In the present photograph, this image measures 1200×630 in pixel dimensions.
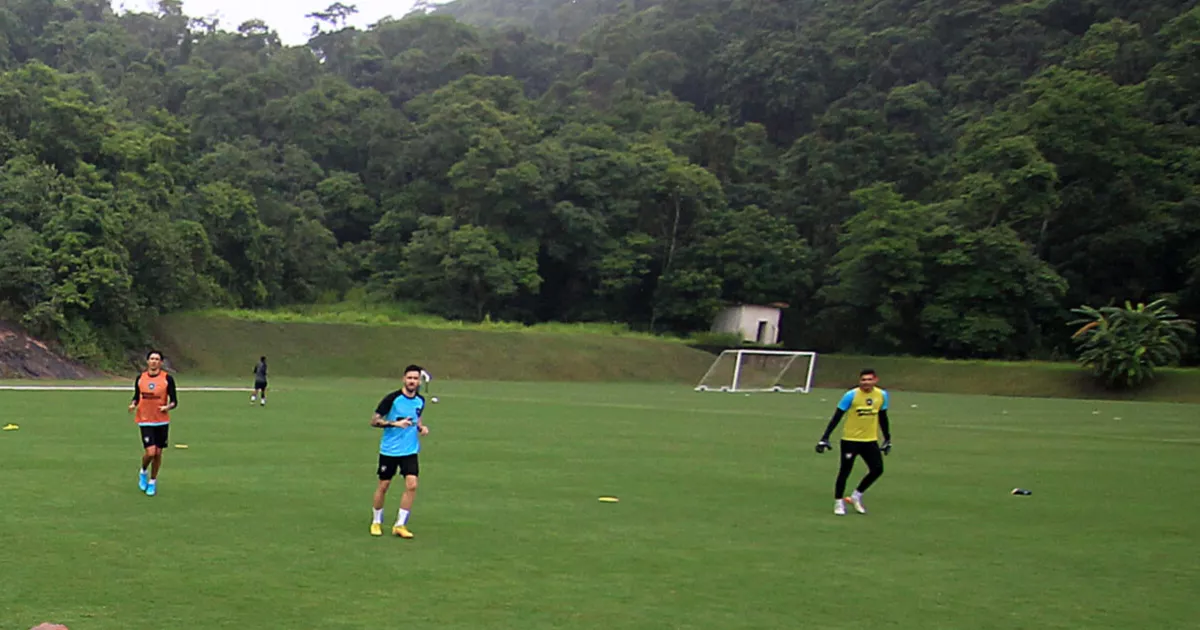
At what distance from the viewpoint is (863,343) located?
217 ft

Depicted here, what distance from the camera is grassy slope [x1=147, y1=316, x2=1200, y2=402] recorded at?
51031 mm

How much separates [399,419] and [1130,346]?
46.0 m

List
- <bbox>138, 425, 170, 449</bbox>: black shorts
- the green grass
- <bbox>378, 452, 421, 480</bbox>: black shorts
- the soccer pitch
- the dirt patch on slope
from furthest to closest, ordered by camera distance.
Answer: the green grass
the dirt patch on slope
<bbox>138, 425, 170, 449</bbox>: black shorts
<bbox>378, 452, 421, 480</bbox>: black shorts
the soccer pitch

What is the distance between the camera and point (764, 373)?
176 feet

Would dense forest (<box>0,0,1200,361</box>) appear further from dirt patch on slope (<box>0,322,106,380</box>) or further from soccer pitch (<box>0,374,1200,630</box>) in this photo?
soccer pitch (<box>0,374,1200,630</box>)

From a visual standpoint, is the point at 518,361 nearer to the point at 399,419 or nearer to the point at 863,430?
the point at 863,430

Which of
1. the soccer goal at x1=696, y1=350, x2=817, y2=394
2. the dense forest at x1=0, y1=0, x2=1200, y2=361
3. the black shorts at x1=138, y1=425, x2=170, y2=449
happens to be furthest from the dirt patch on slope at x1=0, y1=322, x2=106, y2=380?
the black shorts at x1=138, y1=425, x2=170, y2=449

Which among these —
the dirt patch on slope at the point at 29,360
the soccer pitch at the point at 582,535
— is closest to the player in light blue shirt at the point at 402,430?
the soccer pitch at the point at 582,535

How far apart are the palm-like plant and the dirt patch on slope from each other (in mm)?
42564

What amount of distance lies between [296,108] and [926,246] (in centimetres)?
4415

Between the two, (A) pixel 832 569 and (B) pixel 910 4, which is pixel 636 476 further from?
(B) pixel 910 4

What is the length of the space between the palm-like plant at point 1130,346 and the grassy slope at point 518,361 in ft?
2.48

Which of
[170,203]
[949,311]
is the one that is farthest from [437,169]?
[949,311]

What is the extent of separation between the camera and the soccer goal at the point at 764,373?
173 ft
